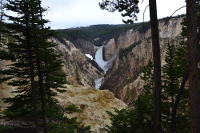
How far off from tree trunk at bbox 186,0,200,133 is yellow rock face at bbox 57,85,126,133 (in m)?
11.8

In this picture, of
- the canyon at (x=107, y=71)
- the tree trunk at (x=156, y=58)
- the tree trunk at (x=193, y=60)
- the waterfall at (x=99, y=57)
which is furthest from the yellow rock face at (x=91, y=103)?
the waterfall at (x=99, y=57)

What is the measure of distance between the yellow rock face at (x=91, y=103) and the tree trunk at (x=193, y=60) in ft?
38.7

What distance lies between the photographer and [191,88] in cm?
470

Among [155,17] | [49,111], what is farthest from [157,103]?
[49,111]

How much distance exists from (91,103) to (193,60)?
17381 mm

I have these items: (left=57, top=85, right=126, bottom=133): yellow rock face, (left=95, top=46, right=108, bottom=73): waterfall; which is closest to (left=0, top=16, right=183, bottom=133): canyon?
(left=57, top=85, right=126, bottom=133): yellow rock face

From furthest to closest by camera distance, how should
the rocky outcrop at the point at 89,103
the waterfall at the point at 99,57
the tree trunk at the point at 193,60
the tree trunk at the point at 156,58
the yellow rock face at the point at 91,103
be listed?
the waterfall at the point at 99,57 < the yellow rock face at the point at 91,103 < the rocky outcrop at the point at 89,103 < the tree trunk at the point at 156,58 < the tree trunk at the point at 193,60

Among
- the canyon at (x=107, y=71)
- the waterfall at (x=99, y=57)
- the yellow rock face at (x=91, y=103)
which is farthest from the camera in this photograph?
the waterfall at (x=99, y=57)

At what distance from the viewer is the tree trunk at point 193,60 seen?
4.45 metres

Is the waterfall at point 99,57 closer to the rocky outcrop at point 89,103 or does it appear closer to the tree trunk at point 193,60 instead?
the rocky outcrop at point 89,103

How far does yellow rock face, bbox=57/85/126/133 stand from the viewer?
17641 mm

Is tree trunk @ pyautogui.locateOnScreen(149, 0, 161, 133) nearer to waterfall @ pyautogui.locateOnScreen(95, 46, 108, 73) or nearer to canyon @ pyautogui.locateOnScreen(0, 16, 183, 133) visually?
canyon @ pyautogui.locateOnScreen(0, 16, 183, 133)

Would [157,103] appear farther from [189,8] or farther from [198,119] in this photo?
[189,8]

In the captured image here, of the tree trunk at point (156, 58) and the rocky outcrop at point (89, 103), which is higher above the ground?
the tree trunk at point (156, 58)
